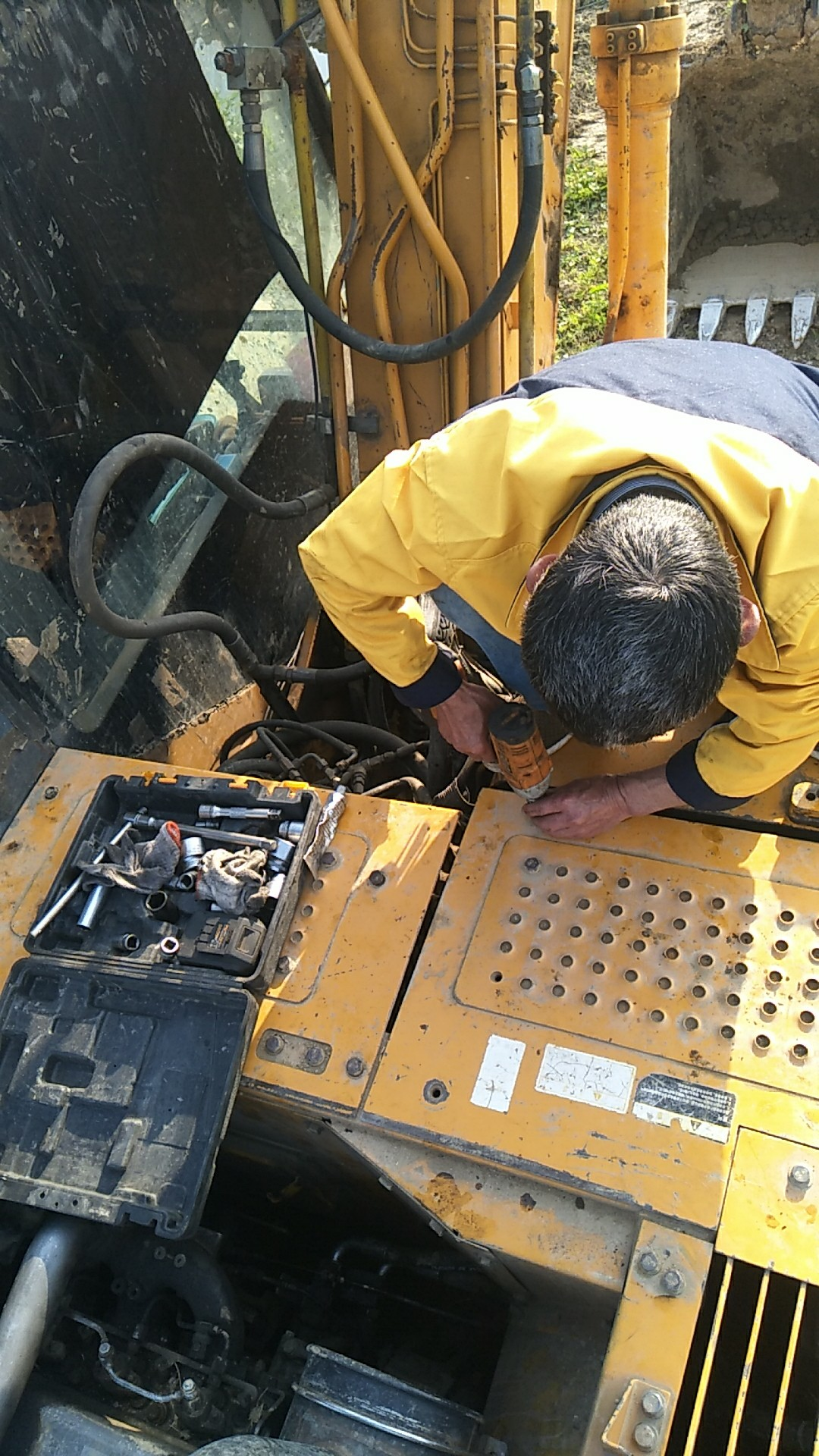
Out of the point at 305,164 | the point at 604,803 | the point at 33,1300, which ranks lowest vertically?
the point at 33,1300

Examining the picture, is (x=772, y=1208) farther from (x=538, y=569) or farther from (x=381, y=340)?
(x=381, y=340)

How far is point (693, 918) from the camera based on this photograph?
1.60m

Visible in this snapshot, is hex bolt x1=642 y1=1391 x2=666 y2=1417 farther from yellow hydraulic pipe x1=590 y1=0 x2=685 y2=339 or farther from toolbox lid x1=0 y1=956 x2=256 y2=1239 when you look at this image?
yellow hydraulic pipe x1=590 y1=0 x2=685 y2=339

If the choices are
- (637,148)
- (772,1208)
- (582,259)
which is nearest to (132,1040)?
(772,1208)

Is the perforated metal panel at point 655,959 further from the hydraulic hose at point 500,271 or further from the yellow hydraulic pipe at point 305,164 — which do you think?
the yellow hydraulic pipe at point 305,164

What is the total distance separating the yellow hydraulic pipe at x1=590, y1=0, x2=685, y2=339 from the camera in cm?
237

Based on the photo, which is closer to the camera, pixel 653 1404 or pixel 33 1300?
pixel 653 1404

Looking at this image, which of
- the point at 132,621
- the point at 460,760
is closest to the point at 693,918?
the point at 460,760

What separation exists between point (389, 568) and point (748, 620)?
0.63 meters

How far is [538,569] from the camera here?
4.74 ft

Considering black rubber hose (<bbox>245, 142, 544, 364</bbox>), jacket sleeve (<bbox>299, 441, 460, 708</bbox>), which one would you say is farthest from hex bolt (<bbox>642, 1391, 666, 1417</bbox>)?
black rubber hose (<bbox>245, 142, 544, 364</bbox>)

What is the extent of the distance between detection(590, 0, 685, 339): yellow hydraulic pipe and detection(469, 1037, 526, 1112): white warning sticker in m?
2.17

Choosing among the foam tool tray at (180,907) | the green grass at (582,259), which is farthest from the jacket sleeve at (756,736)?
the green grass at (582,259)

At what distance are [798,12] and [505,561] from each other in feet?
13.8
